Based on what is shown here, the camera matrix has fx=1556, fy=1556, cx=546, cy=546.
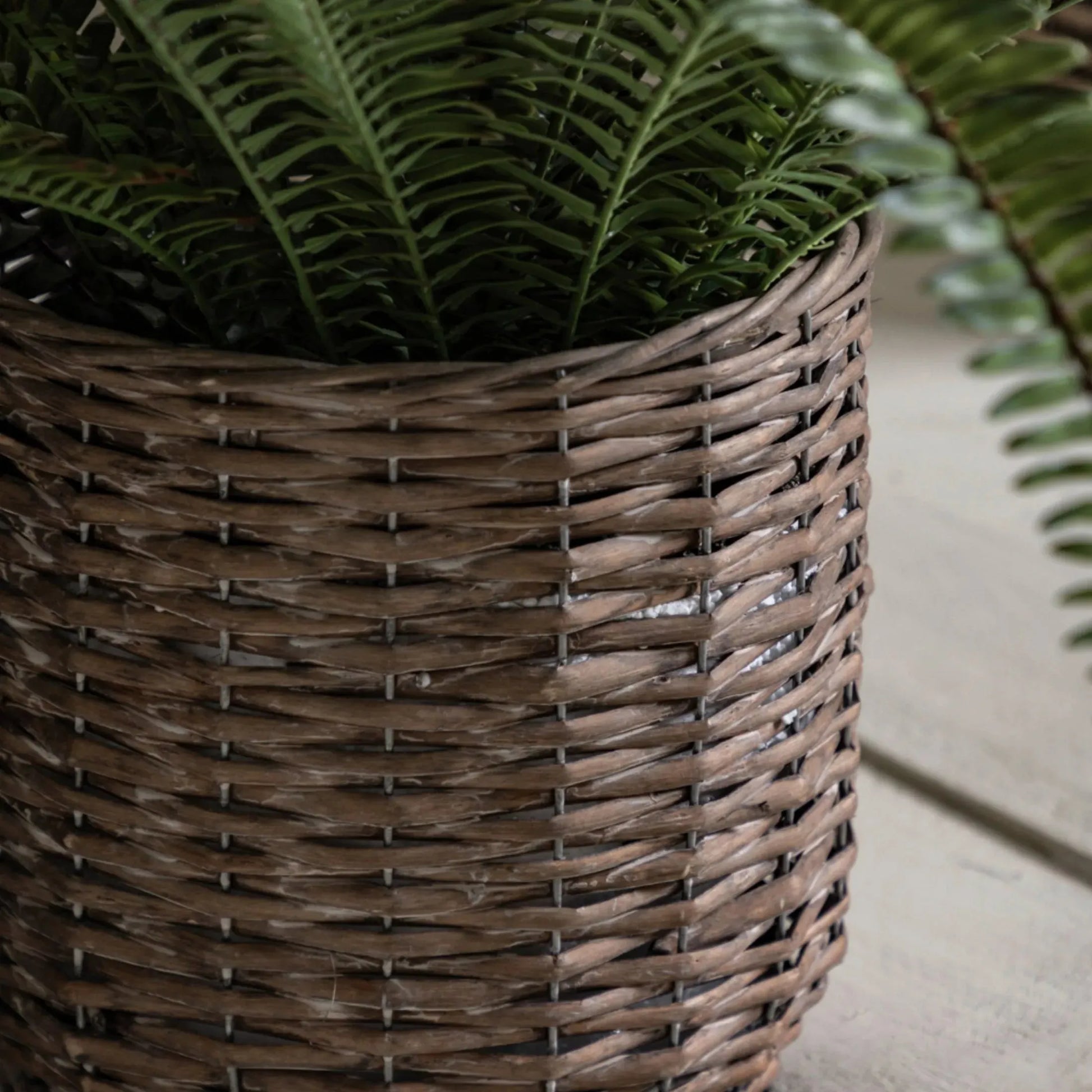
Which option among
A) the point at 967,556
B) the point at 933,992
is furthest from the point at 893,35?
the point at 967,556

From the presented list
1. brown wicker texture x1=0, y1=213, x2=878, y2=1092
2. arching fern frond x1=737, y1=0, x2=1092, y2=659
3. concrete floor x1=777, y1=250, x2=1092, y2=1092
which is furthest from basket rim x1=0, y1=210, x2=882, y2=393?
concrete floor x1=777, y1=250, x2=1092, y2=1092

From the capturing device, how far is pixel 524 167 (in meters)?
0.46

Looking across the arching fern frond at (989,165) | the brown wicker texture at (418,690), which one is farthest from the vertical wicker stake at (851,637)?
the arching fern frond at (989,165)

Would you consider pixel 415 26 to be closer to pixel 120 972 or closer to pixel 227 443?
pixel 227 443

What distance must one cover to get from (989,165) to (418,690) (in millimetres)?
239

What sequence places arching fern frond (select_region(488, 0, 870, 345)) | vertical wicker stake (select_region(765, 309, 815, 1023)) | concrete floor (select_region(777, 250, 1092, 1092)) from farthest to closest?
1. concrete floor (select_region(777, 250, 1092, 1092))
2. vertical wicker stake (select_region(765, 309, 815, 1023))
3. arching fern frond (select_region(488, 0, 870, 345))

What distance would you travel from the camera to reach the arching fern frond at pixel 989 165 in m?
0.27

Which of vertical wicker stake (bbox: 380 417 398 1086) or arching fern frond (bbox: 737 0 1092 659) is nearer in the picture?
arching fern frond (bbox: 737 0 1092 659)

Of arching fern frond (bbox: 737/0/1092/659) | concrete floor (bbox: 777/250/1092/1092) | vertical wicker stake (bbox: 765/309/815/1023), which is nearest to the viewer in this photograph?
arching fern frond (bbox: 737/0/1092/659)

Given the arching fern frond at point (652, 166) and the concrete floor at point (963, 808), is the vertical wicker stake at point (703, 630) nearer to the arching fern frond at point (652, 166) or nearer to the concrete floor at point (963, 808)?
the arching fern frond at point (652, 166)

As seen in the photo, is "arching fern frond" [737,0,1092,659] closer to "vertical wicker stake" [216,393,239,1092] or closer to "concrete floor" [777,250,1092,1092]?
"vertical wicker stake" [216,393,239,1092]

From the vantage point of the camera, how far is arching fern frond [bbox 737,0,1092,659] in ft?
0.87

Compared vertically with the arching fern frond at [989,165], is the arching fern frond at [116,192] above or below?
below

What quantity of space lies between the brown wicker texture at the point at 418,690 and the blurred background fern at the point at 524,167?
0.04m
